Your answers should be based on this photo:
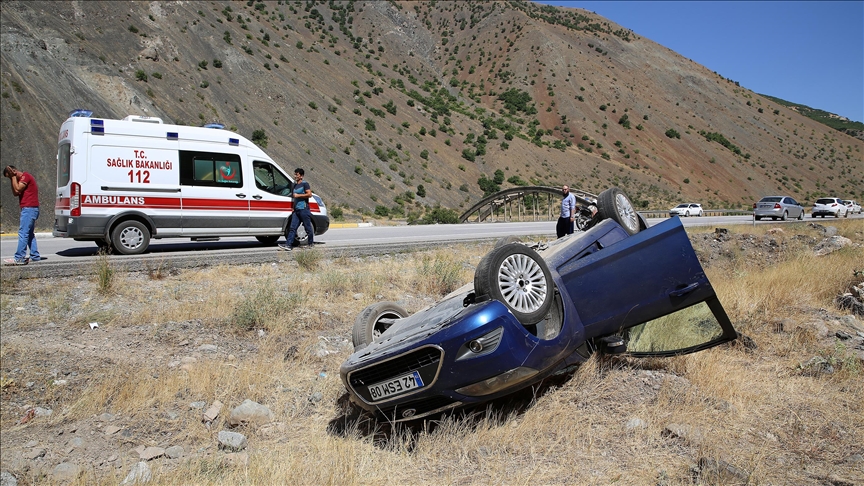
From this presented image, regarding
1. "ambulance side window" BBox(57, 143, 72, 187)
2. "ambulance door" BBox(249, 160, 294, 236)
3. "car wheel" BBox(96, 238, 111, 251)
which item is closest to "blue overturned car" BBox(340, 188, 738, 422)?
"ambulance door" BBox(249, 160, 294, 236)

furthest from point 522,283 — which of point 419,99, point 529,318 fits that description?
point 419,99

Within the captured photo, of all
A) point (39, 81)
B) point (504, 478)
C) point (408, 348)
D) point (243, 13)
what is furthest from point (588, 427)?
Answer: point (243, 13)

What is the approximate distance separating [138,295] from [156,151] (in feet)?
15.2

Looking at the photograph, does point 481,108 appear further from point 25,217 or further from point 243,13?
point 25,217

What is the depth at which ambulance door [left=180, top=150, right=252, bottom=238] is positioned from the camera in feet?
40.4

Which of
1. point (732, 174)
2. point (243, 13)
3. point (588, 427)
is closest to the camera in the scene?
point (588, 427)

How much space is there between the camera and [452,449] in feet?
14.0

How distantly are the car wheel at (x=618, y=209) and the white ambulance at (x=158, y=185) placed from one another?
31.5ft

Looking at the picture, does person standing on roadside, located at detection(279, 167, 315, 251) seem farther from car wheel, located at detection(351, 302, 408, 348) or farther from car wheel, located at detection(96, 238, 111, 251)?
car wheel, located at detection(351, 302, 408, 348)

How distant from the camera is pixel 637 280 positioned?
4.70 meters

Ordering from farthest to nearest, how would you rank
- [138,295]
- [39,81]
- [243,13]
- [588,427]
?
[243,13] → [39,81] → [138,295] → [588,427]

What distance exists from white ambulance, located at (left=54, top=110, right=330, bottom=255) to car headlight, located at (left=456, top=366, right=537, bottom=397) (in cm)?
996

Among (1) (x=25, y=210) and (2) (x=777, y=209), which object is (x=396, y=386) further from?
(2) (x=777, y=209)

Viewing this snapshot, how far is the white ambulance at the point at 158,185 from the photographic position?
1125 cm
